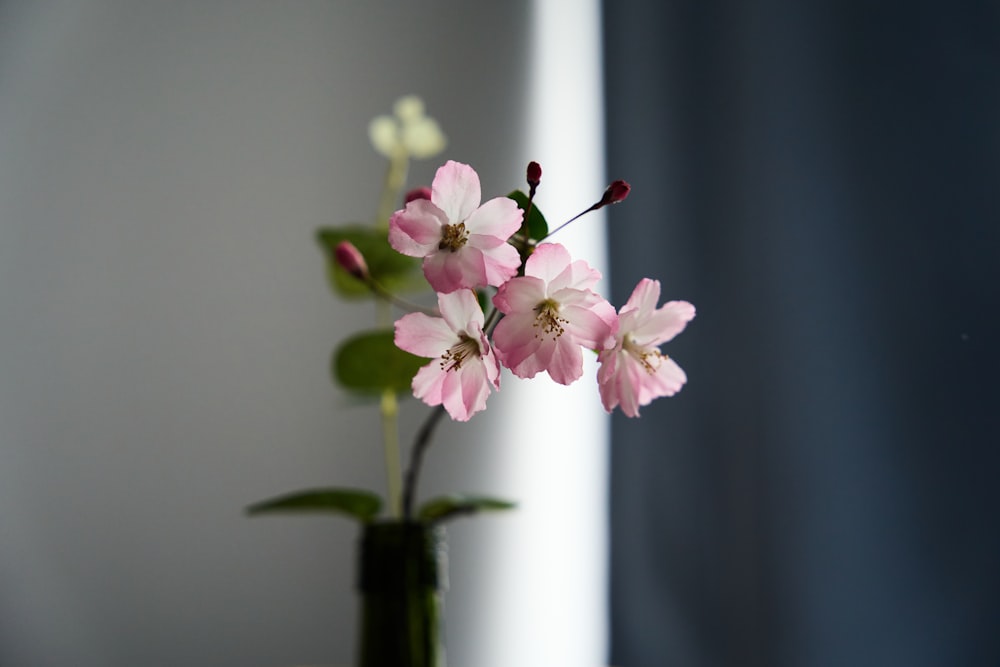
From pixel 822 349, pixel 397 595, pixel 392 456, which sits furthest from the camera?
pixel 392 456

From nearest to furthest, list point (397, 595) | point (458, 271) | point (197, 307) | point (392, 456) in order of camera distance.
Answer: point (458, 271) → point (397, 595) → point (392, 456) → point (197, 307)

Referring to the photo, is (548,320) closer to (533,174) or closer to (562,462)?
(533,174)

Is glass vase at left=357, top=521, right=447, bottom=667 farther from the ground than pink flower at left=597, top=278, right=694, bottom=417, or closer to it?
closer to it

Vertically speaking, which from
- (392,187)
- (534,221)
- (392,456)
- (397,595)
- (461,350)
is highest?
(392,187)

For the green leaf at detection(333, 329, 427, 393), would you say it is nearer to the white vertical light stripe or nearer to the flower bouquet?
the flower bouquet

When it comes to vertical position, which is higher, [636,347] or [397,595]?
[636,347]

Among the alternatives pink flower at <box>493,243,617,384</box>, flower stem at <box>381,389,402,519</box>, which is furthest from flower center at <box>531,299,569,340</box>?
flower stem at <box>381,389,402,519</box>

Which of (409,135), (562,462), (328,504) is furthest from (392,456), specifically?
(409,135)
